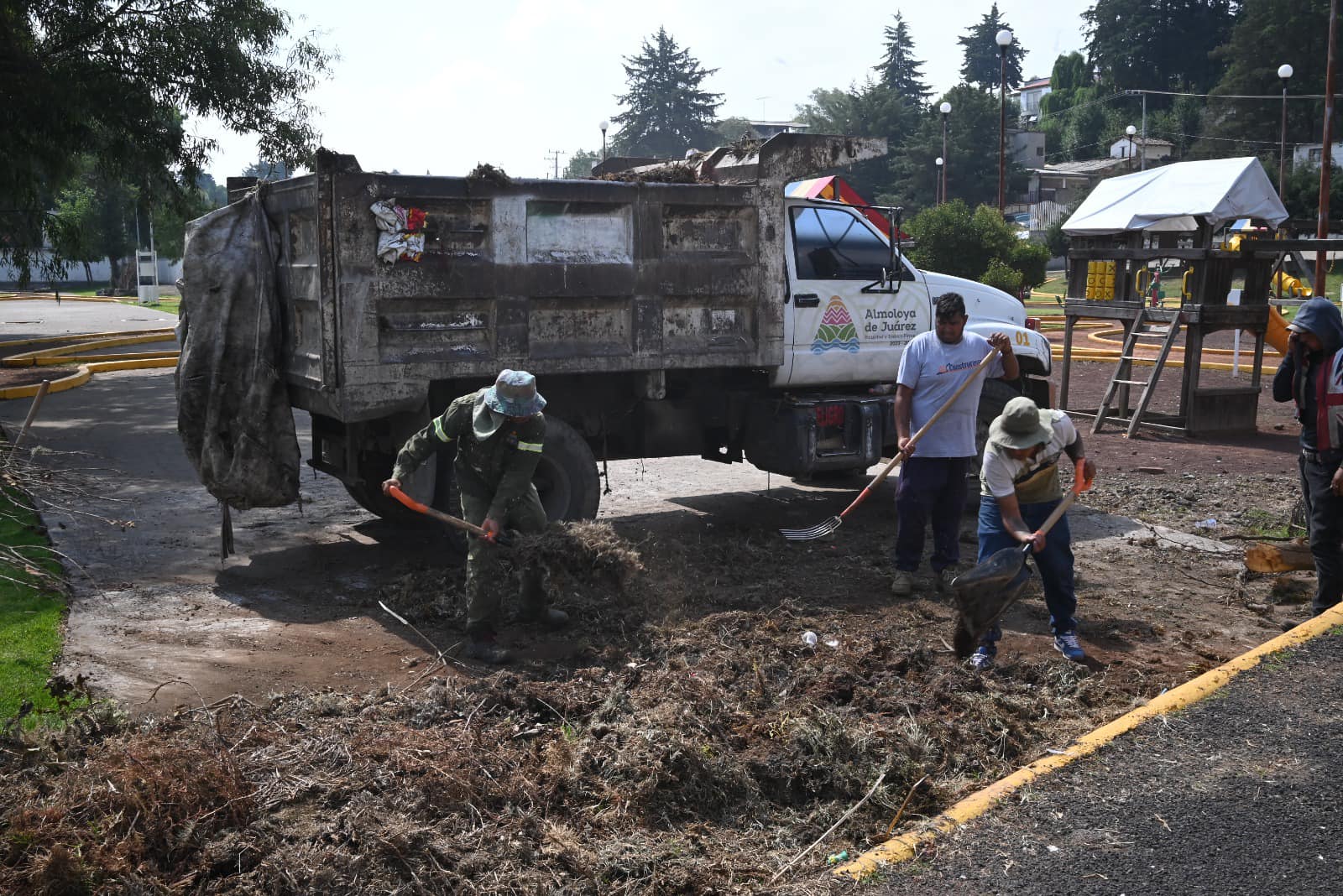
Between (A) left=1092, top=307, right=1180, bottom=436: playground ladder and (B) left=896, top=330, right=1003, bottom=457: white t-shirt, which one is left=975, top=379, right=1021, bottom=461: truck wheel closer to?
(B) left=896, top=330, right=1003, bottom=457: white t-shirt

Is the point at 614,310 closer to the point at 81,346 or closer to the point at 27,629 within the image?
the point at 27,629

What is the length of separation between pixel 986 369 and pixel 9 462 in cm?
512

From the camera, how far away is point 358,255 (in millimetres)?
6887

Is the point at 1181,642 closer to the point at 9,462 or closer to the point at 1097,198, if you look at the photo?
the point at 9,462

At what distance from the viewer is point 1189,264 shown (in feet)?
42.5

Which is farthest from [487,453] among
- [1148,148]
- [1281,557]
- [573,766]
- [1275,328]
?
[1148,148]

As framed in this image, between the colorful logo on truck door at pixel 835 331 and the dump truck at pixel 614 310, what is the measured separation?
0.01 metres

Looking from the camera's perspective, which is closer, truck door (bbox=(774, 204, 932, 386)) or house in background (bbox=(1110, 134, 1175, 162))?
truck door (bbox=(774, 204, 932, 386))

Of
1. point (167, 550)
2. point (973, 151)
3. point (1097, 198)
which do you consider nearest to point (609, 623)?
point (167, 550)

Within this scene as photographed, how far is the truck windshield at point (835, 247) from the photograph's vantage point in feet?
28.3

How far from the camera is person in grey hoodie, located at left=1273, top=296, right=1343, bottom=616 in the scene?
20.2 feet

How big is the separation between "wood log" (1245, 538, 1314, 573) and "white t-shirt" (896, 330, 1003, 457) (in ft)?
6.41

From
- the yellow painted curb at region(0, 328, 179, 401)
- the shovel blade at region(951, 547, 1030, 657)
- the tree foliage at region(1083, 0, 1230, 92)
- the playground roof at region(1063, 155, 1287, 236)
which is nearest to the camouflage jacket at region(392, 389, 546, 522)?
the shovel blade at region(951, 547, 1030, 657)

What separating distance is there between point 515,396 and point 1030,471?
2558mm
